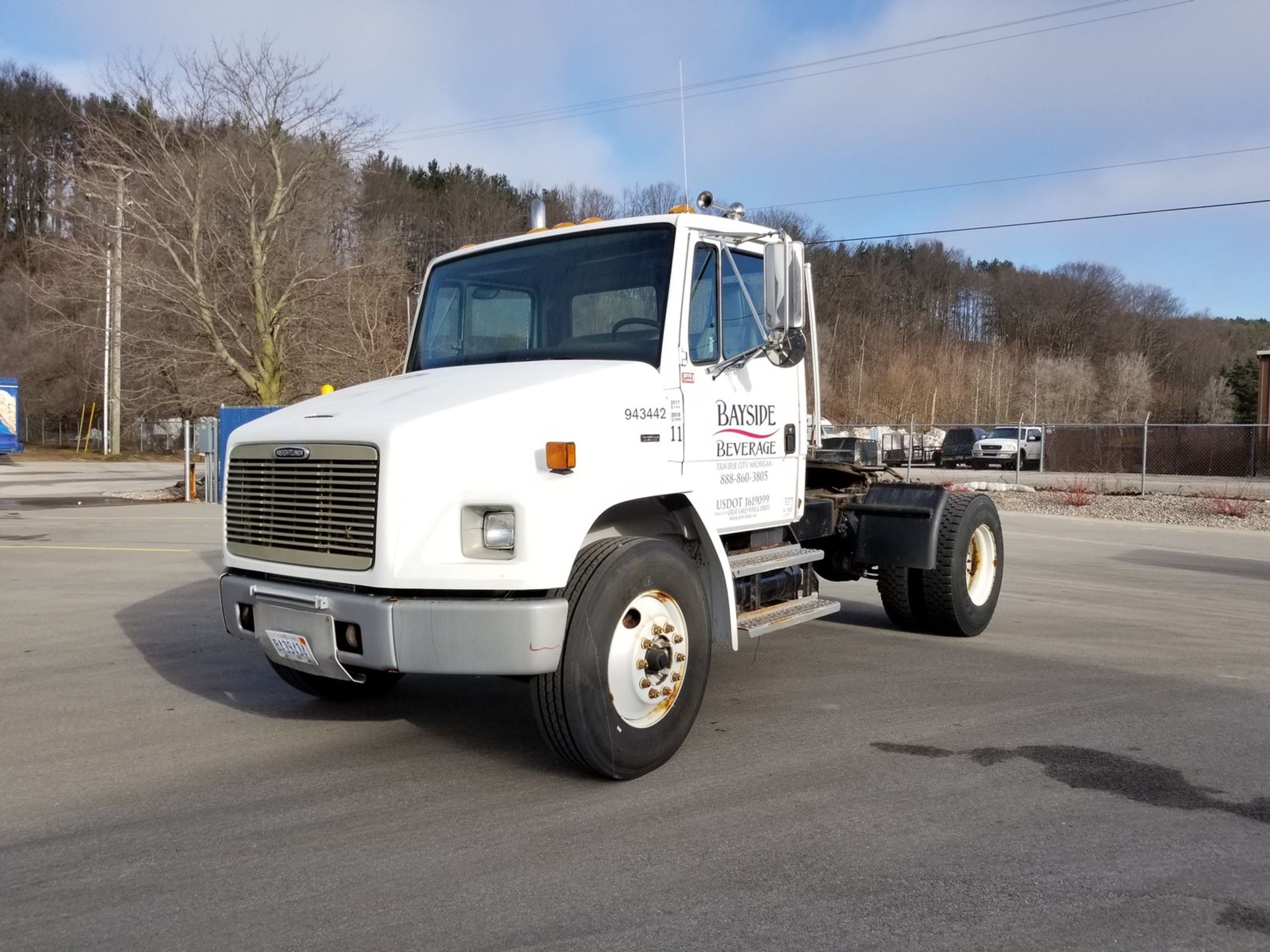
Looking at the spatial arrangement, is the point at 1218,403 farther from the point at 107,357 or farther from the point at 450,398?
the point at 450,398

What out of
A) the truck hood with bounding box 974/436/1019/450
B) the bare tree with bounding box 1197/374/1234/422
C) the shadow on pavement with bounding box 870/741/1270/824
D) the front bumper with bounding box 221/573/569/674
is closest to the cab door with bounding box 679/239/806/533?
the front bumper with bounding box 221/573/569/674

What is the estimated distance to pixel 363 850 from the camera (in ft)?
13.0

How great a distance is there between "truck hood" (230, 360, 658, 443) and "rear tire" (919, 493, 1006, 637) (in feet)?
11.3

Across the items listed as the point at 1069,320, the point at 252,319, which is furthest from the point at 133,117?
the point at 1069,320

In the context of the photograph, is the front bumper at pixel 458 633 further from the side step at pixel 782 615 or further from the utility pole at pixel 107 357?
the utility pole at pixel 107 357

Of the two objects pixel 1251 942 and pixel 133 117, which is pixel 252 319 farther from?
pixel 1251 942

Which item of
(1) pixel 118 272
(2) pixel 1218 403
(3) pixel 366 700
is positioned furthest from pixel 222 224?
(2) pixel 1218 403

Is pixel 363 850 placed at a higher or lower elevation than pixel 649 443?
lower

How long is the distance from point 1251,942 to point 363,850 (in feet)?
10.1

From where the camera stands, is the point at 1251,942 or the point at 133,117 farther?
the point at 133,117

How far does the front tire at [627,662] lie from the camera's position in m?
4.40

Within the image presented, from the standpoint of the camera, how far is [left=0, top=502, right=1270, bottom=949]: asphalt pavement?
3.42 m

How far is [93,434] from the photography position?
53.1 meters

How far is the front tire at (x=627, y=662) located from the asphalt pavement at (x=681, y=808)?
0.71 ft
